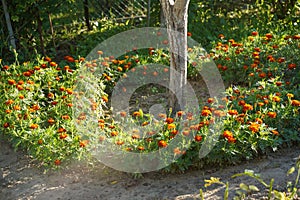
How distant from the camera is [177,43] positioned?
13.5 feet

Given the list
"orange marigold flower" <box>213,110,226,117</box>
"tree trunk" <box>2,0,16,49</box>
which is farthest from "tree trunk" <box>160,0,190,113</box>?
"tree trunk" <box>2,0,16,49</box>

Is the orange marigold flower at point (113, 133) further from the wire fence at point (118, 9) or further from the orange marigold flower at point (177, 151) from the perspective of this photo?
the wire fence at point (118, 9)

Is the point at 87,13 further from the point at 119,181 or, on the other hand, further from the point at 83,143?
the point at 119,181

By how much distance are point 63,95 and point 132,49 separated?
1.59 metres

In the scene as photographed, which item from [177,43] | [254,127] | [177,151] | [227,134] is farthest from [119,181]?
[177,43]

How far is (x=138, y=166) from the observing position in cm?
372

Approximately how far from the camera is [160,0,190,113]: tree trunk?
3.96 m

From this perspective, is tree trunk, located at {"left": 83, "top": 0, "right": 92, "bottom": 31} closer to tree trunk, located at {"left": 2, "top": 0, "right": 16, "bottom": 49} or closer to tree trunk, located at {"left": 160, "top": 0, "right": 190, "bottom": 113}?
tree trunk, located at {"left": 2, "top": 0, "right": 16, "bottom": 49}

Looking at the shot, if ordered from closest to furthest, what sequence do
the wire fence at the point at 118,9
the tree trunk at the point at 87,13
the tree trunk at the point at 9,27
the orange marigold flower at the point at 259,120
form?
1. the orange marigold flower at the point at 259,120
2. the tree trunk at the point at 9,27
3. the tree trunk at the point at 87,13
4. the wire fence at the point at 118,9

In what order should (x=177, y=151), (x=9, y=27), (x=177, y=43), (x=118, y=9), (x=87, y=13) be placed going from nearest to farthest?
(x=177, y=151) → (x=177, y=43) → (x=9, y=27) → (x=87, y=13) → (x=118, y=9)

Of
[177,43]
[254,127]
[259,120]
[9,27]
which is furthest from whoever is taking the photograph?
[9,27]

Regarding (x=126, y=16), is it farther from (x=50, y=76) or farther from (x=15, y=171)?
(x=15, y=171)

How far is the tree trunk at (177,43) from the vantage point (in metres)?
3.96

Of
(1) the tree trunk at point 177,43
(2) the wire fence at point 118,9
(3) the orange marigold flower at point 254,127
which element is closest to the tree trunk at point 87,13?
(2) the wire fence at point 118,9
